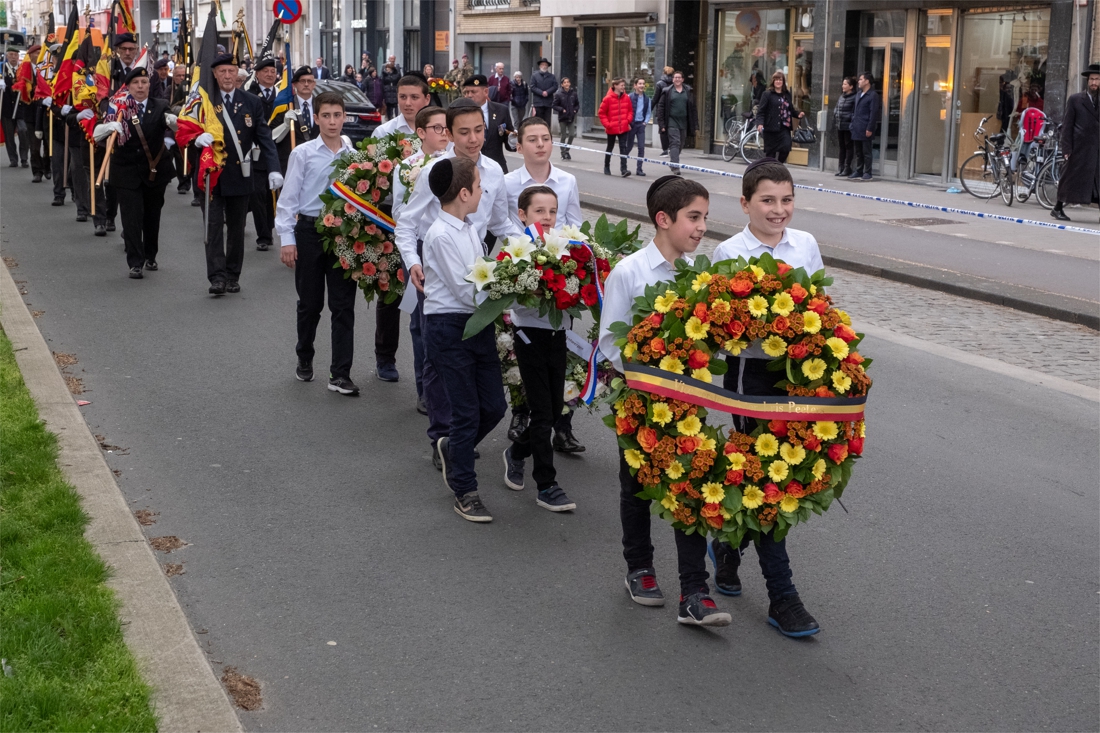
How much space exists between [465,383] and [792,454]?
2001 mm

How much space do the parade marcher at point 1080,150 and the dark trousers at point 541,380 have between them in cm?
1377

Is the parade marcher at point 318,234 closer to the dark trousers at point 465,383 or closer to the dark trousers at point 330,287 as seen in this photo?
the dark trousers at point 330,287

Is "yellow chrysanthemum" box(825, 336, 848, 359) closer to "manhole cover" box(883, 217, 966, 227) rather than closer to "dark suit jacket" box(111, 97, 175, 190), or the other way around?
"dark suit jacket" box(111, 97, 175, 190)

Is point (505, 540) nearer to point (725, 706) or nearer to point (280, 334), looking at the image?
point (725, 706)

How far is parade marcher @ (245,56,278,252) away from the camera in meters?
14.7

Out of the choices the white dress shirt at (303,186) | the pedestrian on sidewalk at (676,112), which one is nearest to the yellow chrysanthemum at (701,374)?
the white dress shirt at (303,186)

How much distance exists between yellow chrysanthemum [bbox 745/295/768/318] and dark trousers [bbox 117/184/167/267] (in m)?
9.42

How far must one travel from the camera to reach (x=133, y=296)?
11.9 meters

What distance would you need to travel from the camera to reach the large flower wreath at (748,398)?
4535mm

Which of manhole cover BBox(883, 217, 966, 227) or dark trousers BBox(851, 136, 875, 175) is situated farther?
dark trousers BBox(851, 136, 875, 175)

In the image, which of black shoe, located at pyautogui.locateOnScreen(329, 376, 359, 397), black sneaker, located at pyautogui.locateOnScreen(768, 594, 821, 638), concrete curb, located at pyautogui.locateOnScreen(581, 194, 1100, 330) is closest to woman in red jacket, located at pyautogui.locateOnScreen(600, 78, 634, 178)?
concrete curb, located at pyautogui.locateOnScreen(581, 194, 1100, 330)

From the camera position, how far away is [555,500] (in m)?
6.37

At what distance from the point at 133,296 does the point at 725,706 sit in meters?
8.85

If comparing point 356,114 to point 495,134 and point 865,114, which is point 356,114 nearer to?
point 865,114
